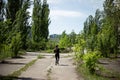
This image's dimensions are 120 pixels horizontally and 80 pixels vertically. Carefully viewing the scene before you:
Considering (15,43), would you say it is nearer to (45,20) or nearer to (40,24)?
(40,24)

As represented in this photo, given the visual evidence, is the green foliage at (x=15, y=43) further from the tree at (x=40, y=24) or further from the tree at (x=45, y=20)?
the tree at (x=45, y=20)

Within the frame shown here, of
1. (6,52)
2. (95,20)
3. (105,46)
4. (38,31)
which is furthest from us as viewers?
(95,20)

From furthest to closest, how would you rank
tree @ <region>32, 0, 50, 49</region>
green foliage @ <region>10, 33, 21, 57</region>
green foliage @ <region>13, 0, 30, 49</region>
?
tree @ <region>32, 0, 50, 49</region>, green foliage @ <region>10, 33, 21, 57</region>, green foliage @ <region>13, 0, 30, 49</region>

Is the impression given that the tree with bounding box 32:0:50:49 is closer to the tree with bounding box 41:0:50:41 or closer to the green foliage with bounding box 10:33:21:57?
the tree with bounding box 41:0:50:41

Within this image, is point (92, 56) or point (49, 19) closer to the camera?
point (92, 56)

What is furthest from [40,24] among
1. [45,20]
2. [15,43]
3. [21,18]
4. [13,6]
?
[15,43]

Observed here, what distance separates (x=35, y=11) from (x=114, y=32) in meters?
35.6

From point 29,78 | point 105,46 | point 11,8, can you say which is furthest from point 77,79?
point 11,8

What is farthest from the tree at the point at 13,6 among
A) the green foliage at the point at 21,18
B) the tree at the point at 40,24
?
the tree at the point at 40,24

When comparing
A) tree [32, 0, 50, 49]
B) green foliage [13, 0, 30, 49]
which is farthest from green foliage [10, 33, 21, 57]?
tree [32, 0, 50, 49]

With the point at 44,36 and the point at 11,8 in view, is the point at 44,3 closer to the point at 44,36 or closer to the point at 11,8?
the point at 44,36

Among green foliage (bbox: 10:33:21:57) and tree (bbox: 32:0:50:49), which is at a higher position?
tree (bbox: 32:0:50:49)

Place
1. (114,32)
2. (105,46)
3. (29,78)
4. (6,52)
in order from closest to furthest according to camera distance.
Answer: (29,78)
(6,52)
(105,46)
(114,32)

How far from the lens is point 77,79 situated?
20297 millimetres
